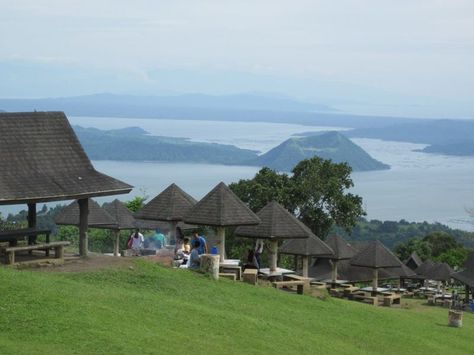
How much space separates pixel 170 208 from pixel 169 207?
0.07 metres

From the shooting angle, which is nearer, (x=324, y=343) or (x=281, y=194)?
(x=324, y=343)

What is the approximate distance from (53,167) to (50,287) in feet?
20.1

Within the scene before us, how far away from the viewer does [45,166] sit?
70.6 ft

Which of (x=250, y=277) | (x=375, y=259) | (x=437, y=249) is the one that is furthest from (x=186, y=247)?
(x=437, y=249)

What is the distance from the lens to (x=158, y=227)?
30.8 meters

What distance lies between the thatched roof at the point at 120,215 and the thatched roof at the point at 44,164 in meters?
9.14

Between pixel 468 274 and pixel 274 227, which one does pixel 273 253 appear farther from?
pixel 468 274

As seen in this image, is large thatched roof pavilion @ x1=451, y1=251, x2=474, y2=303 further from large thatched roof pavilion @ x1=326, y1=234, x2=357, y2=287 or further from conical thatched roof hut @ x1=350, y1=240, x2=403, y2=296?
conical thatched roof hut @ x1=350, y1=240, x2=403, y2=296

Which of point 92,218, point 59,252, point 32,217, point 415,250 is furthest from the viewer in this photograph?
Result: point 415,250

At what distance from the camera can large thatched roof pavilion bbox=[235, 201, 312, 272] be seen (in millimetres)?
26312

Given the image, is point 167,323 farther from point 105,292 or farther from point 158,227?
point 158,227

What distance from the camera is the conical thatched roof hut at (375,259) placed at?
33.4 m

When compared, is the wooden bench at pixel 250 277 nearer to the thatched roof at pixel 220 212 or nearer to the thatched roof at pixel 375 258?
the thatched roof at pixel 220 212

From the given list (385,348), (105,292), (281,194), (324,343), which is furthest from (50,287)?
(281,194)
